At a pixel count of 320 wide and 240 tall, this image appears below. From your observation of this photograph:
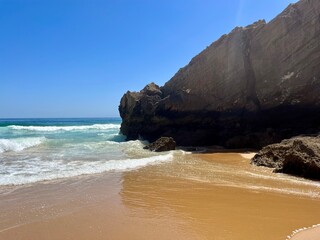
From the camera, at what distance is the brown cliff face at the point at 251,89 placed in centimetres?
2106

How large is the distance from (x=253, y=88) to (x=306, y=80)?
3.77 metres

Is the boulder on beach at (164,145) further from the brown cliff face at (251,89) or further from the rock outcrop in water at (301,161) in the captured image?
the rock outcrop in water at (301,161)

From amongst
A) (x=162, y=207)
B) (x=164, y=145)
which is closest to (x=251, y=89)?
(x=164, y=145)

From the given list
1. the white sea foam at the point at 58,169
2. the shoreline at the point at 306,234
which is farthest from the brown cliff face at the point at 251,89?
the shoreline at the point at 306,234

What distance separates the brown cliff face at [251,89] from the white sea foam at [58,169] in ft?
31.3

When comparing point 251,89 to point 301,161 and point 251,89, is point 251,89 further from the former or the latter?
Result: point 301,161

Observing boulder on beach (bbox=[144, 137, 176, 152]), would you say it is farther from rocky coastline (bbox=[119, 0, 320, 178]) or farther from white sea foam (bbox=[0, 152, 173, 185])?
white sea foam (bbox=[0, 152, 173, 185])

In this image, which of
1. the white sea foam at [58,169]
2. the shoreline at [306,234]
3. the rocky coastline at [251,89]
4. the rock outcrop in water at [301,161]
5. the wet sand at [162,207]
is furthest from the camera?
the rocky coastline at [251,89]

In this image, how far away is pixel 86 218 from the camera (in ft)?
22.3

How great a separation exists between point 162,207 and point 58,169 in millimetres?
6477

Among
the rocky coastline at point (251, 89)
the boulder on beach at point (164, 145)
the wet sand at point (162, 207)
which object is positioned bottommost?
the wet sand at point (162, 207)

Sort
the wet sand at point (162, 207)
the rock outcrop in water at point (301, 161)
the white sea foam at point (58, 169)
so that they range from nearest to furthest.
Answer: the wet sand at point (162, 207)
the white sea foam at point (58, 169)
the rock outcrop in water at point (301, 161)

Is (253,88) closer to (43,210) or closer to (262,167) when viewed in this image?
(262,167)

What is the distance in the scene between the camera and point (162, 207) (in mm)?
7672
